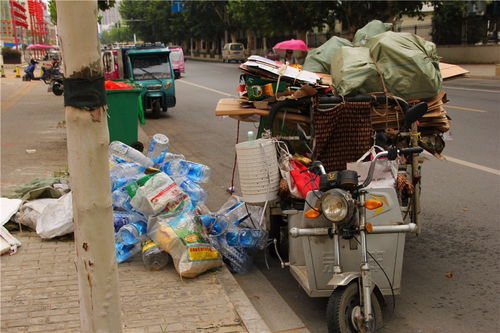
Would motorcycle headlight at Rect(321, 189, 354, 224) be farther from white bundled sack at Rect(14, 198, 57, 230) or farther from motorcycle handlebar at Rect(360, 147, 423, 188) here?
white bundled sack at Rect(14, 198, 57, 230)

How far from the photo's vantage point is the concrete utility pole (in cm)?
250

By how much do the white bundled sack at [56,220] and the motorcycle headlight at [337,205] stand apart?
286 centimetres

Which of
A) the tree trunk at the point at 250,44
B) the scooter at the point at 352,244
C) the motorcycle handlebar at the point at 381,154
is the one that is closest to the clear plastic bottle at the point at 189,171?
the scooter at the point at 352,244

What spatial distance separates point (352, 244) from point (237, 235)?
1.48 metres

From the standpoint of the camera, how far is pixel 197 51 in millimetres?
91750

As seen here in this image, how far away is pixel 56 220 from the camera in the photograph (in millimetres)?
5641

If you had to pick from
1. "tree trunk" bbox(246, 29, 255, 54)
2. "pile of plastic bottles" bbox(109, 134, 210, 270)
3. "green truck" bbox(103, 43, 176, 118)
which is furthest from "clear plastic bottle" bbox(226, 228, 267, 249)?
"tree trunk" bbox(246, 29, 255, 54)

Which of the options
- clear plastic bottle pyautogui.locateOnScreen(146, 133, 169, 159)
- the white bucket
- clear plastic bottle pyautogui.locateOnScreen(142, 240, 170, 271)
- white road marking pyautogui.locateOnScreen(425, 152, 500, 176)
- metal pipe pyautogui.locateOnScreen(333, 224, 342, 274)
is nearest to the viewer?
metal pipe pyautogui.locateOnScreen(333, 224, 342, 274)

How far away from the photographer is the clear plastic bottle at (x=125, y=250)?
5125 mm

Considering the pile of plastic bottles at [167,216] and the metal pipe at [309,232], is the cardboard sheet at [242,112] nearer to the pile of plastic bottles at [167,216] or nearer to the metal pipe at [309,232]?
the pile of plastic bottles at [167,216]

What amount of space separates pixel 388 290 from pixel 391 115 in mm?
1549

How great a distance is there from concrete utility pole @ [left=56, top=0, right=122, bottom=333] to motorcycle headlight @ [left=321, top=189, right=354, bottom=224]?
4.87 feet

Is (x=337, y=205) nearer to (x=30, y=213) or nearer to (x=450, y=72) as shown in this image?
(x=450, y=72)

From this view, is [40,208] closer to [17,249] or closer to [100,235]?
[17,249]
